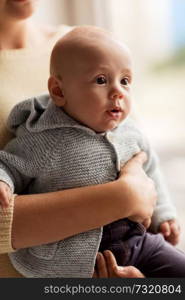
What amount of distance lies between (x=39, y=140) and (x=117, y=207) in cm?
21

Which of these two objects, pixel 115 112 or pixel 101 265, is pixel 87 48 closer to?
pixel 115 112

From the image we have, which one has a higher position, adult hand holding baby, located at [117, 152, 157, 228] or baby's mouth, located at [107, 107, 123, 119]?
baby's mouth, located at [107, 107, 123, 119]

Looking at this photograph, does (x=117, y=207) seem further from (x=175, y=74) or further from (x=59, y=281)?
(x=175, y=74)

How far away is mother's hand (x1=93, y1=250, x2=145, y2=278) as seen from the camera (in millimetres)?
1091

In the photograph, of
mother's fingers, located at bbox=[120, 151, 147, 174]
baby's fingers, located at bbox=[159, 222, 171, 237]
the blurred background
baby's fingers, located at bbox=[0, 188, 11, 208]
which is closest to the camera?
baby's fingers, located at bbox=[0, 188, 11, 208]

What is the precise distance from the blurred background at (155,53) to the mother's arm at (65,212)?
103 cm

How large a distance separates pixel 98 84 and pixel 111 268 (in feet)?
1.24

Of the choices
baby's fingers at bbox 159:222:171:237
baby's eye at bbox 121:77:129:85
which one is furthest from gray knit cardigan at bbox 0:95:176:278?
baby's fingers at bbox 159:222:171:237

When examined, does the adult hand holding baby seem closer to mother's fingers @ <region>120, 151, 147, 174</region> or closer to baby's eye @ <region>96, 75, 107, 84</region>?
mother's fingers @ <region>120, 151, 147, 174</region>

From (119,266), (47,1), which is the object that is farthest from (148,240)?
(47,1)

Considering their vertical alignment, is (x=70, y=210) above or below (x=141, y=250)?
above

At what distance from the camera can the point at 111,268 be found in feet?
3.59

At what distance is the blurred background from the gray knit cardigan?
39.6 inches

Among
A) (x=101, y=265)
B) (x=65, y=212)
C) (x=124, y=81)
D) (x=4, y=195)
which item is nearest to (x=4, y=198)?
(x=4, y=195)
